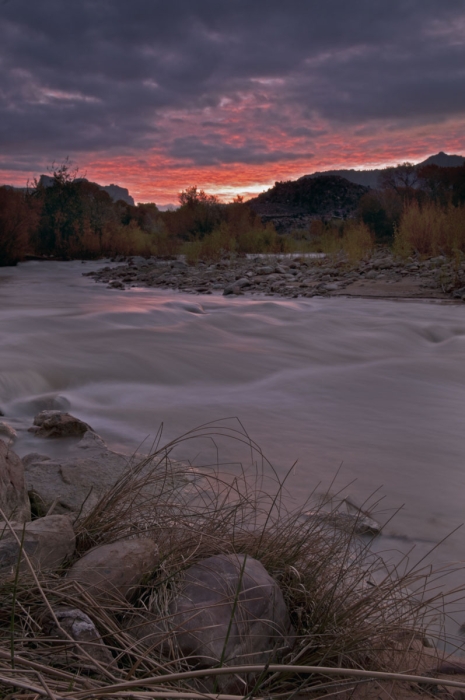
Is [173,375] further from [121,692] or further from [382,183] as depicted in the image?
[382,183]

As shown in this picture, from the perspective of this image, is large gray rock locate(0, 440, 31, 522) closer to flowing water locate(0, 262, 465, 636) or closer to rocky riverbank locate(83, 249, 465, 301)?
flowing water locate(0, 262, 465, 636)

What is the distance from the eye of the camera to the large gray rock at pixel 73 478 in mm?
2168

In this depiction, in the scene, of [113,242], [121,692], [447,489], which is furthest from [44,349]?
[113,242]

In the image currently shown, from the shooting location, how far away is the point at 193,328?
287 inches

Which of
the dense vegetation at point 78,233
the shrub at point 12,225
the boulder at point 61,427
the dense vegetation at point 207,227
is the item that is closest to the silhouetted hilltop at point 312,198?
the dense vegetation at point 207,227

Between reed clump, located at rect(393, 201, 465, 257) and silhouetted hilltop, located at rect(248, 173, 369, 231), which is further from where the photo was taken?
silhouetted hilltop, located at rect(248, 173, 369, 231)

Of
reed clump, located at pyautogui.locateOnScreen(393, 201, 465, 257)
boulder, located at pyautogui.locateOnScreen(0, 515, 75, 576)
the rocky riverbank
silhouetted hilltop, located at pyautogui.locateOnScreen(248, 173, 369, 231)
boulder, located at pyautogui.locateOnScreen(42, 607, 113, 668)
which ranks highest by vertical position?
silhouetted hilltop, located at pyautogui.locateOnScreen(248, 173, 369, 231)

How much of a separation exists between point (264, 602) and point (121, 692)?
0.52 meters

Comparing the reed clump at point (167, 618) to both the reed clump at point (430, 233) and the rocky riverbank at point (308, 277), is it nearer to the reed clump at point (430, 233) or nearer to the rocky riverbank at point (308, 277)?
the rocky riverbank at point (308, 277)

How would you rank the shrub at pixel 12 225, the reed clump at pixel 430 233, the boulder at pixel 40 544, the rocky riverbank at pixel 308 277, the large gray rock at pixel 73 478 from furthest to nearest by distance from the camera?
the shrub at pixel 12 225, the reed clump at pixel 430 233, the rocky riverbank at pixel 308 277, the large gray rock at pixel 73 478, the boulder at pixel 40 544

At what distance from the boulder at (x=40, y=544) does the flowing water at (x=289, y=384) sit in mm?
1337

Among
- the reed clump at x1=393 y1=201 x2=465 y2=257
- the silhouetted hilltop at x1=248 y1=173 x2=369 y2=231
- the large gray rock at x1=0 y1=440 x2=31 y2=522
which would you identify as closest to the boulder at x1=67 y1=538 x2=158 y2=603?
the large gray rock at x1=0 y1=440 x2=31 y2=522

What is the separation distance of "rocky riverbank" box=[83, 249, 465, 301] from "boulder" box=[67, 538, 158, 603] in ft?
28.6

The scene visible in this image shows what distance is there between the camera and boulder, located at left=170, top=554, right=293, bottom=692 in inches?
52.3
